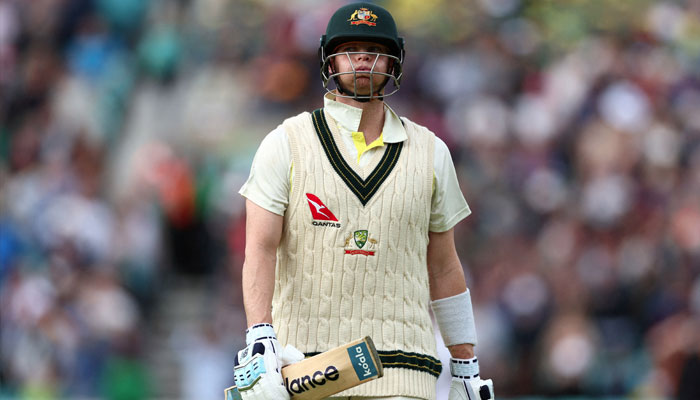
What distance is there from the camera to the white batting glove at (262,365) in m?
3.70

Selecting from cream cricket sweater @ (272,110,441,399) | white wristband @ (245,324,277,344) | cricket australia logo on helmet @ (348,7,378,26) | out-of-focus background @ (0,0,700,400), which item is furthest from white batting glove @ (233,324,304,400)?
out-of-focus background @ (0,0,700,400)

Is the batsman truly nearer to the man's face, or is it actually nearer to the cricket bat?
the man's face

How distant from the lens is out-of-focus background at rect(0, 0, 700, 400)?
9.81 metres

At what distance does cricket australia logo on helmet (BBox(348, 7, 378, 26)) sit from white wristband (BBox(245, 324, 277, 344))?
1.13 metres

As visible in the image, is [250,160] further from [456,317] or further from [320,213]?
[320,213]

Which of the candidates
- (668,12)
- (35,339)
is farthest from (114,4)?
(668,12)

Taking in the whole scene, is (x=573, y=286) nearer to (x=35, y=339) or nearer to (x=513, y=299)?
(x=513, y=299)

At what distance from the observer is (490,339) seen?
9812 mm

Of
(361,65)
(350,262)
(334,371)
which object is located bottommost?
(334,371)

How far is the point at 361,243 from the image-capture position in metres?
4.03

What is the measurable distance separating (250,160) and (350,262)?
6.61m

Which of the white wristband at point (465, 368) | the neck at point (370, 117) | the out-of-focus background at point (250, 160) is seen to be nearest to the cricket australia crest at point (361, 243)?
the neck at point (370, 117)

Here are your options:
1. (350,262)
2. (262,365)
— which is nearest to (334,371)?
(262,365)

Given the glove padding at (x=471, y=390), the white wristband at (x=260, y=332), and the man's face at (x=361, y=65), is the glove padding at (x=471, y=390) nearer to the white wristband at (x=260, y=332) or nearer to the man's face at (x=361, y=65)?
the white wristband at (x=260, y=332)
